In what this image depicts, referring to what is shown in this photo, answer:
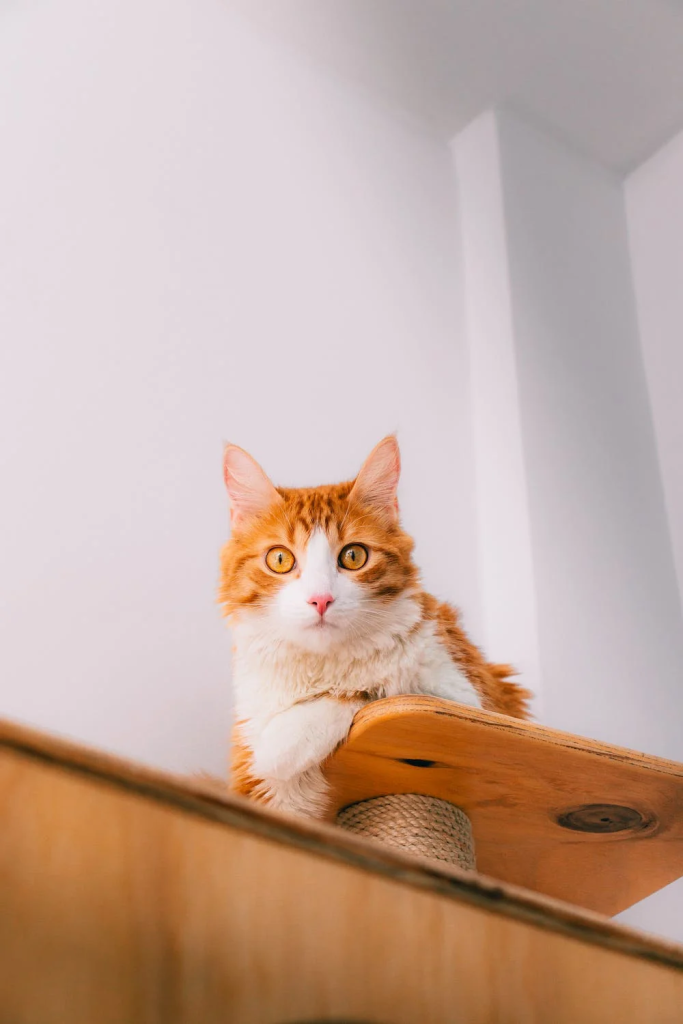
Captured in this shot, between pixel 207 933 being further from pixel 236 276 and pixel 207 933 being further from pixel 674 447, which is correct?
pixel 674 447

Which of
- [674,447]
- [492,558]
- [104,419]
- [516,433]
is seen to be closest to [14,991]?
[104,419]

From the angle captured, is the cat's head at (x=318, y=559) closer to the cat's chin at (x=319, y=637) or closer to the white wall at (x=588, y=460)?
the cat's chin at (x=319, y=637)

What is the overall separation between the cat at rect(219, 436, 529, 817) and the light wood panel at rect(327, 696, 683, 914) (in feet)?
0.16

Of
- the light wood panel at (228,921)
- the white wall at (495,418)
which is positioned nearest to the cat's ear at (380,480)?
the white wall at (495,418)

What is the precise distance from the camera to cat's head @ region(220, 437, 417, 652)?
2.96 feet

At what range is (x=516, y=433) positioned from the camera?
5.29ft

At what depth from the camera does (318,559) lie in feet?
3.02

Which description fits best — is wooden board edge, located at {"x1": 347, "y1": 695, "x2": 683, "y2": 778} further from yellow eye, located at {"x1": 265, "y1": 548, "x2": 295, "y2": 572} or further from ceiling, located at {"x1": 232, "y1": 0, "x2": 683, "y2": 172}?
ceiling, located at {"x1": 232, "y1": 0, "x2": 683, "y2": 172}

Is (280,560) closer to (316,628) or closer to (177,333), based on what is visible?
(316,628)

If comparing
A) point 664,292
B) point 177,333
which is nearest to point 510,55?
point 664,292

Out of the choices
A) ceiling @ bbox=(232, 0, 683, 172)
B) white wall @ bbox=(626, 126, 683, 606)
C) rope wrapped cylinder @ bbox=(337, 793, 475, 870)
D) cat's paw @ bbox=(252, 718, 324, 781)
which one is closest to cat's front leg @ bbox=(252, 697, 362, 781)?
cat's paw @ bbox=(252, 718, 324, 781)

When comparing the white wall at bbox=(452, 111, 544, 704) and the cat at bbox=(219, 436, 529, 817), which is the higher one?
the white wall at bbox=(452, 111, 544, 704)

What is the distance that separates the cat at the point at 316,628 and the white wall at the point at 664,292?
0.93 meters

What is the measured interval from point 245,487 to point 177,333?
443mm
